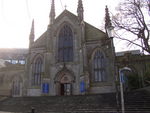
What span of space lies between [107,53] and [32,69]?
14.2 meters

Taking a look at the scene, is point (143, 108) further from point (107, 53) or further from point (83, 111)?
point (107, 53)

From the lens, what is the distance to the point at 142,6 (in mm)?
18609

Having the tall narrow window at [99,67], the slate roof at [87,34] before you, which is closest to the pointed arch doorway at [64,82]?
the tall narrow window at [99,67]

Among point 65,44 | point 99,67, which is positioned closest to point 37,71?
point 65,44

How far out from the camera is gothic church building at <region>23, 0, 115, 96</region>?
26.6 metres

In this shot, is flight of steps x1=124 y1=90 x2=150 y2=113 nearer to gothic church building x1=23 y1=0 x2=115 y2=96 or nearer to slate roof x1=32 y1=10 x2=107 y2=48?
gothic church building x1=23 y1=0 x2=115 y2=96

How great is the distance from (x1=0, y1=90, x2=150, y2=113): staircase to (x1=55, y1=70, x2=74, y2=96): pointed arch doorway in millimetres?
6829

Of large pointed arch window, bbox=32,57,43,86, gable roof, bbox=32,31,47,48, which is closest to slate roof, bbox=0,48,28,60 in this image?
gable roof, bbox=32,31,47,48

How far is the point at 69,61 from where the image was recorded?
29.0m

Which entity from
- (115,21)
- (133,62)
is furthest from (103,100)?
(133,62)

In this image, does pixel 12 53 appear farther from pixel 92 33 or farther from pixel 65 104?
pixel 65 104

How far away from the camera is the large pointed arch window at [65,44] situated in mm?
29641

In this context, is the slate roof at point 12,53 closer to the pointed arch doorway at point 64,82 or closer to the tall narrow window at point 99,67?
the pointed arch doorway at point 64,82

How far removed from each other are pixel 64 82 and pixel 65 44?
718 cm
